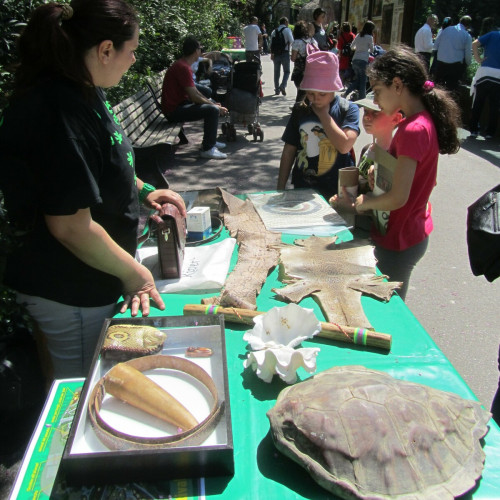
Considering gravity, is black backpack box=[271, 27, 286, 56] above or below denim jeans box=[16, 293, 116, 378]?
above

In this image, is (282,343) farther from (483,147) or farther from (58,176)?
(483,147)

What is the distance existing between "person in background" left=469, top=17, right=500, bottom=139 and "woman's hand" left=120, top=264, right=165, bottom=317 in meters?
7.90

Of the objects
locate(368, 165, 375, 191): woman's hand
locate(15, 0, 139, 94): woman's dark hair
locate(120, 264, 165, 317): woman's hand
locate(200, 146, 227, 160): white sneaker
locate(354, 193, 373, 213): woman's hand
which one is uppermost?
locate(15, 0, 139, 94): woman's dark hair

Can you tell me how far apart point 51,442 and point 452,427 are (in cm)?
99

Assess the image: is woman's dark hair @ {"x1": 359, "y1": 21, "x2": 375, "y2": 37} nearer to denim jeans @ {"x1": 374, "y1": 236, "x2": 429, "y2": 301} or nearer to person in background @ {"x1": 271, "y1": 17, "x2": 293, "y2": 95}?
person in background @ {"x1": 271, "y1": 17, "x2": 293, "y2": 95}

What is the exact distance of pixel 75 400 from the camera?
1.40 meters

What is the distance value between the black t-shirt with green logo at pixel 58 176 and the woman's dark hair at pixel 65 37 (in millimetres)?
49

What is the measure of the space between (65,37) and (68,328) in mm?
982

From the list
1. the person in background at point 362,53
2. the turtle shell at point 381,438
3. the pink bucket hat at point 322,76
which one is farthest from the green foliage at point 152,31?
the person in background at point 362,53

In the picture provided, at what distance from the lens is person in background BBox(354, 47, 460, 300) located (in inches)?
82.0

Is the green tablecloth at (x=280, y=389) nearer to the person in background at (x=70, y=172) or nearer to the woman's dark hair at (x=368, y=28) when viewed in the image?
the person in background at (x=70, y=172)

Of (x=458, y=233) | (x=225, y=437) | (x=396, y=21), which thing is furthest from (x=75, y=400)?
(x=396, y=21)

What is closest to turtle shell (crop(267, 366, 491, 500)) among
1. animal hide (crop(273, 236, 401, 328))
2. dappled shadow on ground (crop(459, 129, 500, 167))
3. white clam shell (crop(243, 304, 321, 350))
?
white clam shell (crop(243, 304, 321, 350))

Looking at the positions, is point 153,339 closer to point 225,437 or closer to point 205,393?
point 205,393
